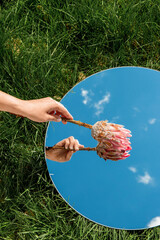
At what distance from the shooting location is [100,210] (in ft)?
3.84

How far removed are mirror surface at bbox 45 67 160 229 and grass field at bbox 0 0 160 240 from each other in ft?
0.42

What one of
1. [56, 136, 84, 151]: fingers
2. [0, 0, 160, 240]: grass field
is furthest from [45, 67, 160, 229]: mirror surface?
[0, 0, 160, 240]: grass field

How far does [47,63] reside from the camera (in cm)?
142

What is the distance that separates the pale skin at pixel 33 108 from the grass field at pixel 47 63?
25cm

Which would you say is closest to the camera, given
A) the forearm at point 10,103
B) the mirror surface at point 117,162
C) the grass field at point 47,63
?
the forearm at point 10,103

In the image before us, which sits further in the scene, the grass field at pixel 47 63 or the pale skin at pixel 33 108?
the grass field at pixel 47 63

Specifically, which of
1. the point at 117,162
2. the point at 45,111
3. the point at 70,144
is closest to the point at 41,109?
the point at 45,111

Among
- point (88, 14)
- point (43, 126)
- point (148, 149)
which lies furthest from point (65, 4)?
point (148, 149)

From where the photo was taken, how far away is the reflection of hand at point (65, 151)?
1.20 m

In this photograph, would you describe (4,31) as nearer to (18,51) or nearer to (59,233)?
(18,51)

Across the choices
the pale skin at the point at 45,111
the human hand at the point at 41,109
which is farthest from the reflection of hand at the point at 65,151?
the human hand at the point at 41,109

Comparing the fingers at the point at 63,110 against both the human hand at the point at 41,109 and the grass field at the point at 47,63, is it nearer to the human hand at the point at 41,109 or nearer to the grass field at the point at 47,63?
the human hand at the point at 41,109

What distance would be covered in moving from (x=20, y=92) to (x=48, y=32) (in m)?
0.35

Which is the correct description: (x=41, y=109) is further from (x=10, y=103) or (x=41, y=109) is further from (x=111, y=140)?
(x=111, y=140)
